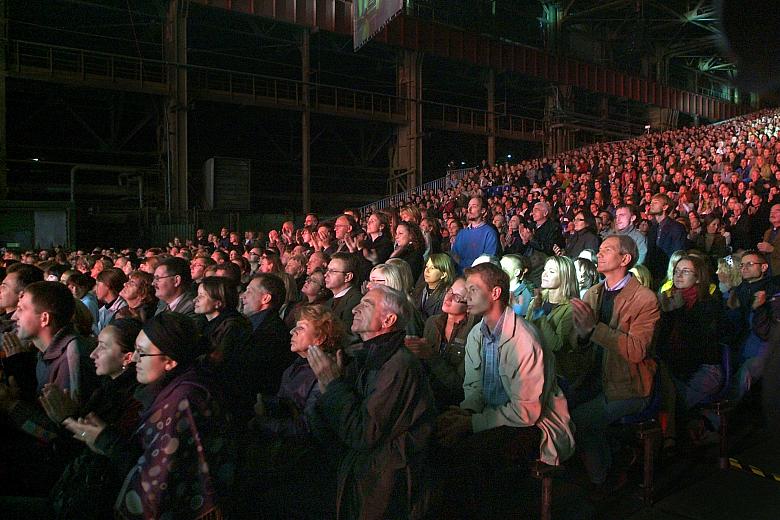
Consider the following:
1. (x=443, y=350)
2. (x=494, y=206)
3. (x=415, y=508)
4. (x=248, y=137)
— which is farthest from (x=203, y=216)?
(x=415, y=508)

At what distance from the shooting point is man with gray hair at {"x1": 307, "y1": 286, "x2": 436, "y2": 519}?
2.52 metres

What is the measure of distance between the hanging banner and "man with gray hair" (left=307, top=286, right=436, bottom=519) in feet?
35.4

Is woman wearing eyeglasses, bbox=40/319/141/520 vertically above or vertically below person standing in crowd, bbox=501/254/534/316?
below

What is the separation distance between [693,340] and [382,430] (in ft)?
9.60

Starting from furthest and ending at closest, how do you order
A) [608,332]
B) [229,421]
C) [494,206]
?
[494,206]
[608,332]
[229,421]

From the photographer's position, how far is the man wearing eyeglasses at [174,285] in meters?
4.80

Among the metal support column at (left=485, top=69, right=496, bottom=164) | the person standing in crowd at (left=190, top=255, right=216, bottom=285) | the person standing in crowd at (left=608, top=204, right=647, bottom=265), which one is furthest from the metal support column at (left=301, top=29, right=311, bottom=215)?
the person standing in crowd at (left=608, top=204, right=647, bottom=265)

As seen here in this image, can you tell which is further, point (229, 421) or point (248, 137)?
point (248, 137)

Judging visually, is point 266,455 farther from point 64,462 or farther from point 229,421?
point 64,462

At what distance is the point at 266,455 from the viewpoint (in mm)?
2826

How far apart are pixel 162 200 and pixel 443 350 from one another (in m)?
19.3

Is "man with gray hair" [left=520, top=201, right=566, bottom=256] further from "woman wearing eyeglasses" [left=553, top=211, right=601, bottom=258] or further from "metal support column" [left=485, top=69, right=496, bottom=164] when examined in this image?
"metal support column" [left=485, top=69, right=496, bottom=164]

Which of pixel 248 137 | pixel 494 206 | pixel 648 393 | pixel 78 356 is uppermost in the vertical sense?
pixel 248 137

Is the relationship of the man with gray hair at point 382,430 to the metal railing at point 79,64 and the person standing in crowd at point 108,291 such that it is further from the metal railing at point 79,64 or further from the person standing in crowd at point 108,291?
the metal railing at point 79,64
